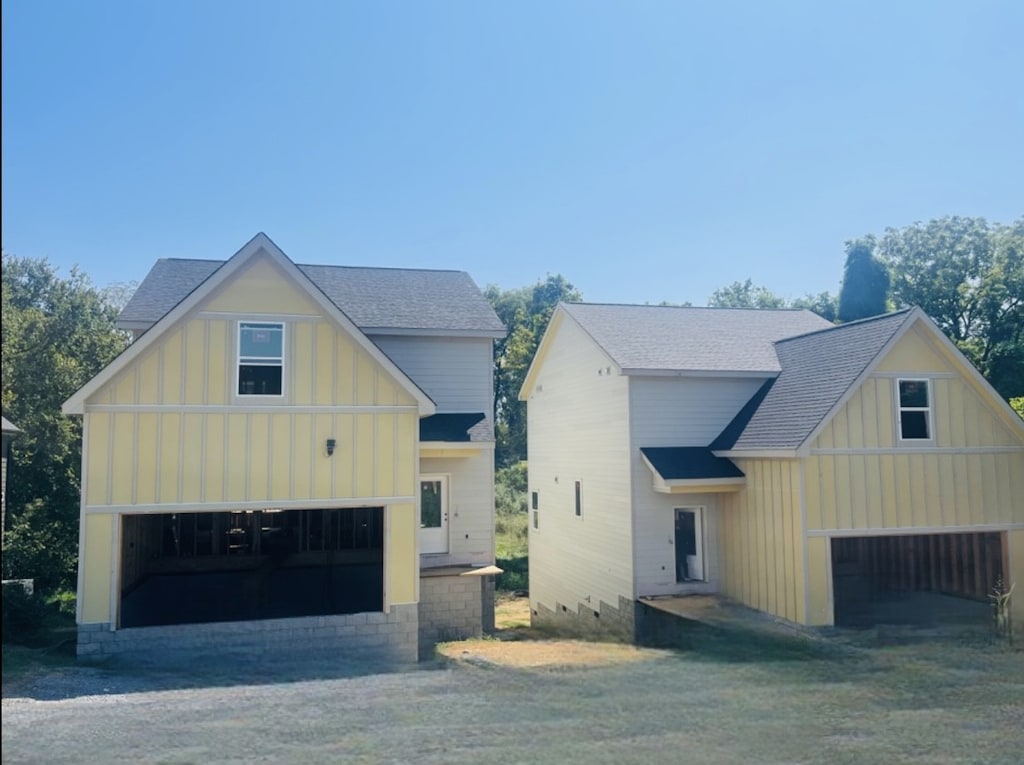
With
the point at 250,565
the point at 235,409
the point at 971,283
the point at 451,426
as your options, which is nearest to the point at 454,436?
the point at 451,426

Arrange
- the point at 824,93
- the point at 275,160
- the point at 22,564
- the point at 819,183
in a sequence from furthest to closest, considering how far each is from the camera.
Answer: the point at 22,564 < the point at 819,183 < the point at 824,93 < the point at 275,160

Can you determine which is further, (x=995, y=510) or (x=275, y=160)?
(x=995, y=510)

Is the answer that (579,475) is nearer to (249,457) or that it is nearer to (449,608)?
(449,608)

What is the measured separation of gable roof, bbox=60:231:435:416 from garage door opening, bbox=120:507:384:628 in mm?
3367

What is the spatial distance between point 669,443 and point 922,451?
4.70 meters

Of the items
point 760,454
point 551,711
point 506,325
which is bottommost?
point 551,711

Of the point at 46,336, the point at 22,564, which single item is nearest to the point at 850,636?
the point at 46,336

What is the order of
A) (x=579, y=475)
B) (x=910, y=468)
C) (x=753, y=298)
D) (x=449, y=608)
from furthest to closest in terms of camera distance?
(x=753, y=298), (x=579, y=475), (x=449, y=608), (x=910, y=468)

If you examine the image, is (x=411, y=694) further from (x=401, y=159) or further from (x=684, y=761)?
(x=401, y=159)

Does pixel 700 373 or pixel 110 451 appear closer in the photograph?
pixel 110 451

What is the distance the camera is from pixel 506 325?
3391 centimetres

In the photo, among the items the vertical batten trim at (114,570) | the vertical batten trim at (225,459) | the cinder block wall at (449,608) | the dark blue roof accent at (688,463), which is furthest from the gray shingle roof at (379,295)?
the cinder block wall at (449,608)

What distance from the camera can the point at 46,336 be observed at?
45.1 feet

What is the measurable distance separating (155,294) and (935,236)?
38.2 m
